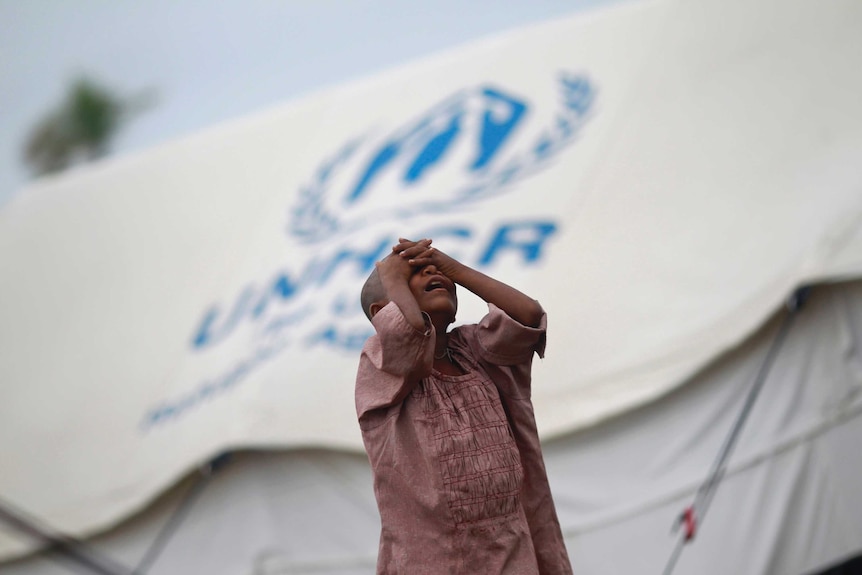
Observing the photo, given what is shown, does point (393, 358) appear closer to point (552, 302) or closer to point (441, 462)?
point (441, 462)

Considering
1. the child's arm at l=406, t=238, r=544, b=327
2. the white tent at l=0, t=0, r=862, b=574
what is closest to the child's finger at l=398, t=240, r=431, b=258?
the child's arm at l=406, t=238, r=544, b=327

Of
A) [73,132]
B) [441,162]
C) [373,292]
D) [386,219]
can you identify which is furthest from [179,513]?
[73,132]

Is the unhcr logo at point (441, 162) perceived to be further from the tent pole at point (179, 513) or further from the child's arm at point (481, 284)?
the child's arm at point (481, 284)

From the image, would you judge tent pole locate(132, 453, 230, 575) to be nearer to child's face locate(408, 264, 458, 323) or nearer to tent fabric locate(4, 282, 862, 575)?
tent fabric locate(4, 282, 862, 575)

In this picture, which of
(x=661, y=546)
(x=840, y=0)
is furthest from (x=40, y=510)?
(x=840, y=0)

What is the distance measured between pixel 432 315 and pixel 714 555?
1121 millimetres

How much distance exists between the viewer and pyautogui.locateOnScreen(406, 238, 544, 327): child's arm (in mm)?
1354

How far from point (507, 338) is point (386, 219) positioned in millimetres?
1633

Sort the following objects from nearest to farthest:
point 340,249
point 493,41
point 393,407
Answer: point 393,407
point 340,249
point 493,41

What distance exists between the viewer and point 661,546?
2.18 meters

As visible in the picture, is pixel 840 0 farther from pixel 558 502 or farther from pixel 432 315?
pixel 432 315

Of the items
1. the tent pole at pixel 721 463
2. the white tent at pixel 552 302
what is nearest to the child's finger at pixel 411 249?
the white tent at pixel 552 302

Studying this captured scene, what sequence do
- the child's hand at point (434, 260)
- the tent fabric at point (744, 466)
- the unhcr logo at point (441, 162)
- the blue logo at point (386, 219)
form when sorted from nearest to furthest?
1. the child's hand at point (434, 260)
2. the tent fabric at point (744, 466)
3. the blue logo at point (386, 219)
4. the unhcr logo at point (441, 162)

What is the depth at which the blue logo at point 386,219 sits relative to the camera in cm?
269
